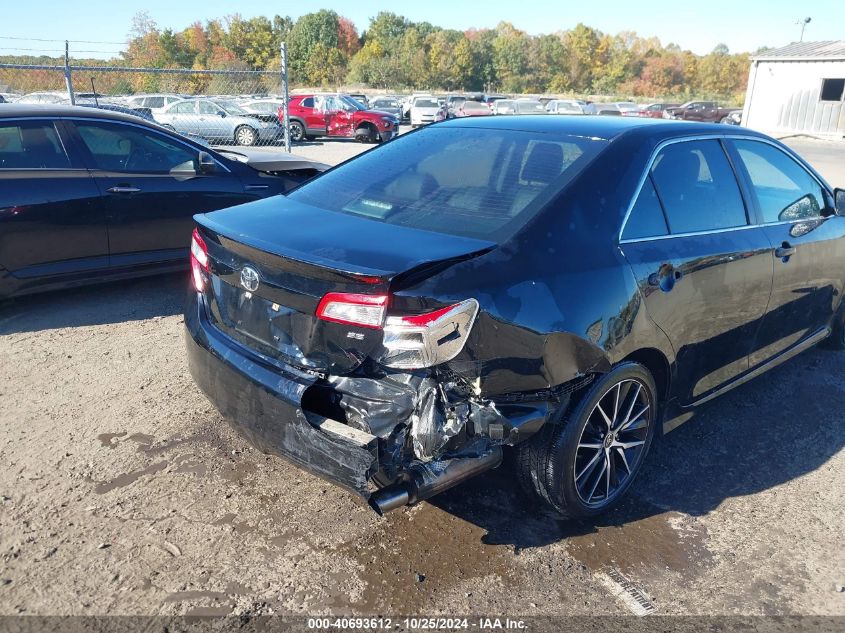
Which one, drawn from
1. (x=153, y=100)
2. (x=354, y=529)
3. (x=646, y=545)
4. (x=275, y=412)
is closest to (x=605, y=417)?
(x=646, y=545)

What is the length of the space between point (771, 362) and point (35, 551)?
3956 millimetres

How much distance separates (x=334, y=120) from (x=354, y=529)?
69.6 ft

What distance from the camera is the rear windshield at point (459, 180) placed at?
2.82m

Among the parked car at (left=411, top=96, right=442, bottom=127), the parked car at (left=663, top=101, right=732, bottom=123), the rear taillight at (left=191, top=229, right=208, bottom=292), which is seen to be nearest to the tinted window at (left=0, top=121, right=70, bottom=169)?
the rear taillight at (left=191, top=229, right=208, bottom=292)

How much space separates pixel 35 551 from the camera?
2.67 metres

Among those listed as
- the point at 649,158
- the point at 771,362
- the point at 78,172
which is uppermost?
the point at 649,158

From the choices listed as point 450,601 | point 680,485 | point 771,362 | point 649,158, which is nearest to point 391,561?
point 450,601

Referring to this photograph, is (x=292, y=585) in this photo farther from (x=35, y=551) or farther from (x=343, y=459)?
(x=35, y=551)

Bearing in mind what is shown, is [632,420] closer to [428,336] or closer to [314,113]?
[428,336]

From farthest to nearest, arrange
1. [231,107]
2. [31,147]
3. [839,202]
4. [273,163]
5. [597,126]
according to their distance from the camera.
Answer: [231,107]
[273,163]
[31,147]
[839,202]
[597,126]

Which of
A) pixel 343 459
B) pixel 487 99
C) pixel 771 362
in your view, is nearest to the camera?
pixel 343 459

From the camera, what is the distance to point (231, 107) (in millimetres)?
20750

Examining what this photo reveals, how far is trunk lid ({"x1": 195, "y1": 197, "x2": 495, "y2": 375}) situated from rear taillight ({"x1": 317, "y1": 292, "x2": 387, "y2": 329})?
0.8 inches

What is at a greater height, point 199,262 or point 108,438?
point 199,262
